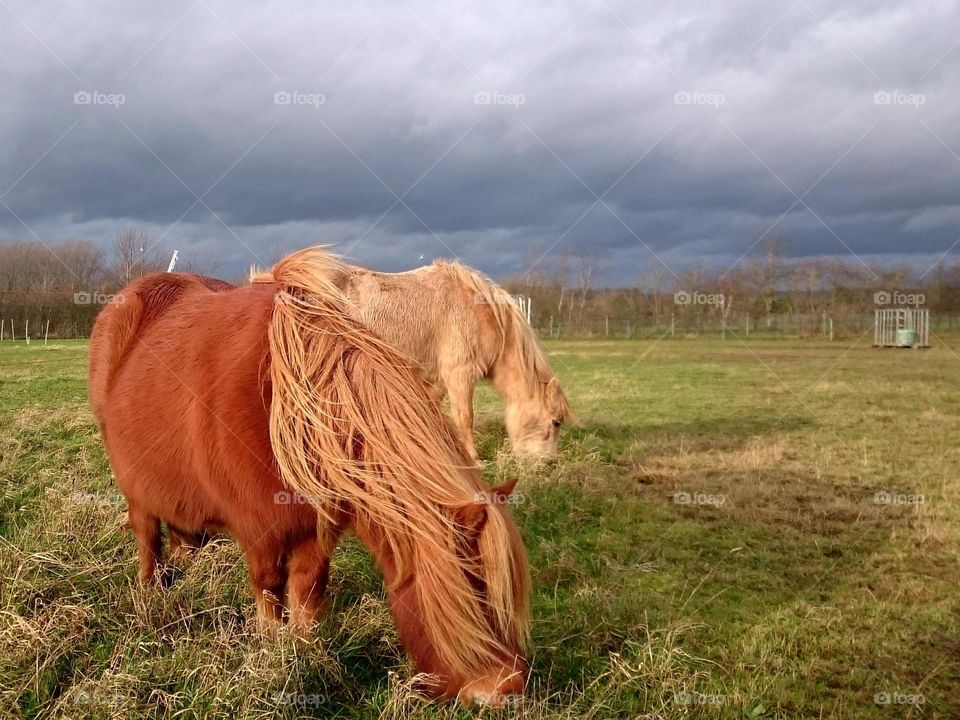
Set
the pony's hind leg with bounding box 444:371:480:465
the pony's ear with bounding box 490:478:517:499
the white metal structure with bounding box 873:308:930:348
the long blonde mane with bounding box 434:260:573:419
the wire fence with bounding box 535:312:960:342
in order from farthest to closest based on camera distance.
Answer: the wire fence with bounding box 535:312:960:342
the white metal structure with bounding box 873:308:930:348
the long blonde mane with bounding box 434:260:573:419
the pony's hind leg with bounding box 444:371:480:465
the pony's ear with bounding box 490:478:517:499

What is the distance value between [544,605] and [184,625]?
2.04 metres

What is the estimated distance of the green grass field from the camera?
9.30 feet

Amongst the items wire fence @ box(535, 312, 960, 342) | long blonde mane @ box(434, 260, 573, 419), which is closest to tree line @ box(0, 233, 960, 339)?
wire fence @ box(535, 312, 960, 342)

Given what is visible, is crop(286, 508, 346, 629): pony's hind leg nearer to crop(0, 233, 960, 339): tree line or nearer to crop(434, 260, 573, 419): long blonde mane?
crop(434, 260, 573, 419): long blonde mane

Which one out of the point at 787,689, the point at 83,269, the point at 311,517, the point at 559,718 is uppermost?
the point at 83,269

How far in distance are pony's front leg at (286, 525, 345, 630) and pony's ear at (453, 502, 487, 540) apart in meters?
0.65

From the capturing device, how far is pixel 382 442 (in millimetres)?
2559

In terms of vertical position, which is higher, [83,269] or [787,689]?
[83,269]

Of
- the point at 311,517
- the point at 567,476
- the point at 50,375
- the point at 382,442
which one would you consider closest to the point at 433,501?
the point at 382,442

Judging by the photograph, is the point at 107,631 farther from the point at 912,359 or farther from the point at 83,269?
the point at 912,359

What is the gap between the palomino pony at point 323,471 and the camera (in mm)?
2316

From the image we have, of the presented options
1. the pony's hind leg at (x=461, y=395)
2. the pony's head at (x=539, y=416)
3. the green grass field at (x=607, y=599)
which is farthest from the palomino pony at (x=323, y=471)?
the pony's head at (x=539, y=416)

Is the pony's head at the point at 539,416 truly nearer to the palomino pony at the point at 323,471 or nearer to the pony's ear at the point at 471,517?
the palomino pony at the point at 323,471

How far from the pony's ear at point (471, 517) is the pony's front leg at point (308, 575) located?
2.13 feet
